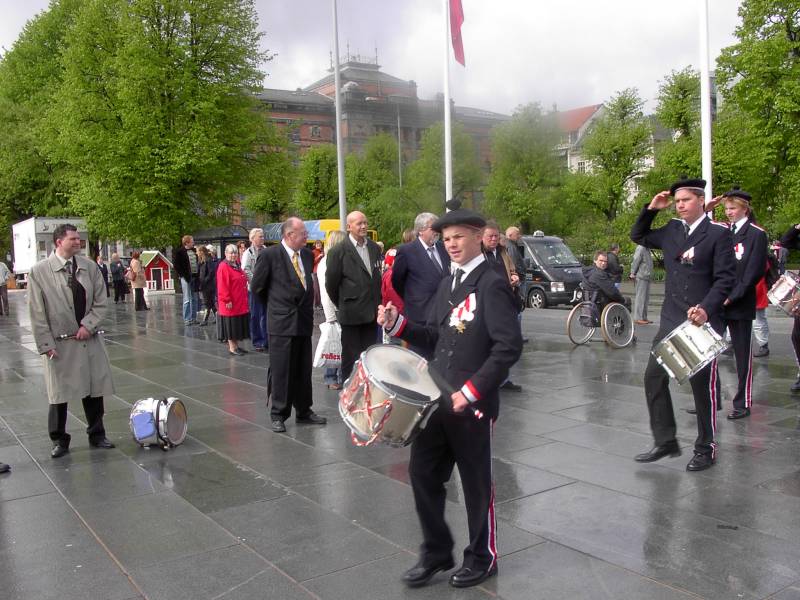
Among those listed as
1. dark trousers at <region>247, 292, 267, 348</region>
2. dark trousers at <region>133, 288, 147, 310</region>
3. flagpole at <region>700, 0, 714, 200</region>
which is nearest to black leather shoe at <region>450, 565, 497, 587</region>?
dark trousers at <region>247, 292, 267, 348</region>

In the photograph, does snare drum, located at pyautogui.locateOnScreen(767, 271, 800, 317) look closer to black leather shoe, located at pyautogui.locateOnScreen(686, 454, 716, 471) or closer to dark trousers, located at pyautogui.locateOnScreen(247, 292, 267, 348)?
black leather shoe, located at pyautogui.locateOnScreen(686, 454, 716, 471)

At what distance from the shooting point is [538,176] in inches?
1906

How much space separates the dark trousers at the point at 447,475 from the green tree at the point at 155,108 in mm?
26599

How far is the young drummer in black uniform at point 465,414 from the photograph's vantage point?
3564 millimetres

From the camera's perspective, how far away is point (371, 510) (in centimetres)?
481

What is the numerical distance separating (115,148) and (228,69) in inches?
222

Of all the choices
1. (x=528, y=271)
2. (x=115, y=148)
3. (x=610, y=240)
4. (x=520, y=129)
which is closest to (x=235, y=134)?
(x=115, y=148)

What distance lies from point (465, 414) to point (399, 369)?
0.38 m

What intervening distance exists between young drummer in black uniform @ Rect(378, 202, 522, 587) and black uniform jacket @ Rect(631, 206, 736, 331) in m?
2.40

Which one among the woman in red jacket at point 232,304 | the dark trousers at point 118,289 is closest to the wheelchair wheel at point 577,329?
the woman in red jacket at point 232,304

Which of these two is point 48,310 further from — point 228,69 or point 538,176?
point 538,176

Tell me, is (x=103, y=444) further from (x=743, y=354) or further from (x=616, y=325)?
(x=616, y=325)

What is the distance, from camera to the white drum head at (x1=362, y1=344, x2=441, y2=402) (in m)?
3.48

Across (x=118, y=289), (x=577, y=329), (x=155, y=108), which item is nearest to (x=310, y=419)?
(x=577, y=329)
